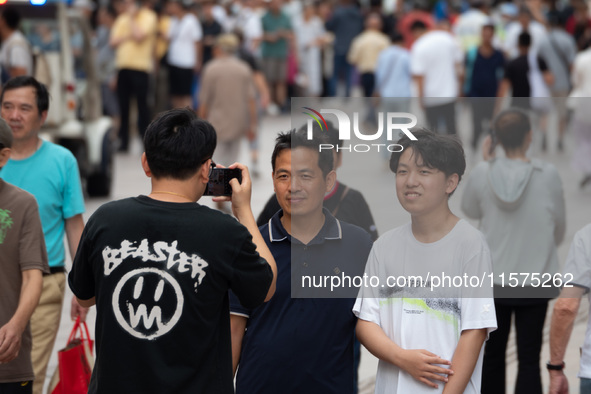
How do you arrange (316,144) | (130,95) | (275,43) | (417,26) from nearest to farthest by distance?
(316,144), (417,26), (130,95), (275,43)

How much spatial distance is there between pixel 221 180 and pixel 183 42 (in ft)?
40.6

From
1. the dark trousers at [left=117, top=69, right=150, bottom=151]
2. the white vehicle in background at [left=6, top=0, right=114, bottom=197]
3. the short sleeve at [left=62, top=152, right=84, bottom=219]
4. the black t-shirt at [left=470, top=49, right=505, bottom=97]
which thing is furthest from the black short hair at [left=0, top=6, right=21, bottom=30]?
the black t-shirt at [left=470, top=49, right=505, bottom=97]

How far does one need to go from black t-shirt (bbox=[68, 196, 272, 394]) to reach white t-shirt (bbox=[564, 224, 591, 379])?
1388 millimetres

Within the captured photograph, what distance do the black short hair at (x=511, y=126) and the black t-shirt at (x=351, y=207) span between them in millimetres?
708

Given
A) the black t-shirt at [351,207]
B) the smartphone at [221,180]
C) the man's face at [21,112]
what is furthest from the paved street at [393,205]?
the man's face at [21,112]

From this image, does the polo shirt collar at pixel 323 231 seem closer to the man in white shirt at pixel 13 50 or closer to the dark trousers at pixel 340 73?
the man in white shirt at pixel 13 50

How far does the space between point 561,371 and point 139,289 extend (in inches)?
74.7

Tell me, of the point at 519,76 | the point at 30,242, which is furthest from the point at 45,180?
the point at 519,76

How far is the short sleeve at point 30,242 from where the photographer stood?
Answer: 387 centimetres

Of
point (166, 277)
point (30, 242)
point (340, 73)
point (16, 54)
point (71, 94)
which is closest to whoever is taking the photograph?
point (166, 277)

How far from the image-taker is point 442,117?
13.2 feet

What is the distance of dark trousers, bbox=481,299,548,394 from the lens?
472cm

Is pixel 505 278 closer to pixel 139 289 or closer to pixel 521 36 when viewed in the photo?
pixel 139 289

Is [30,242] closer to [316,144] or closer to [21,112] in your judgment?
[21,112]
